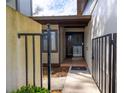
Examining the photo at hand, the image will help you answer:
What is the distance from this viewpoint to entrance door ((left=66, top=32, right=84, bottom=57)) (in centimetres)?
1684

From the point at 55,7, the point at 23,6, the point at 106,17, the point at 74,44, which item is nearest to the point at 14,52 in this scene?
the point at 23,6

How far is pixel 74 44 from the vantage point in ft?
55.8

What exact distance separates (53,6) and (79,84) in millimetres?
10176

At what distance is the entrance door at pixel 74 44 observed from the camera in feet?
55.3

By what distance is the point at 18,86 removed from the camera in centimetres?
285

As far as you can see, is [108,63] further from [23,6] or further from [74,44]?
[74,44]

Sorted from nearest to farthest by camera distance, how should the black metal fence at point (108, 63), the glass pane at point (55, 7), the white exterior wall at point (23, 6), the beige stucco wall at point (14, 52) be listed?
the beige stucco wall at point (14, 52), the black metal fence at point (108, 63), the white exterior wall at point (23, 6), the glass pane at point (55, 7)

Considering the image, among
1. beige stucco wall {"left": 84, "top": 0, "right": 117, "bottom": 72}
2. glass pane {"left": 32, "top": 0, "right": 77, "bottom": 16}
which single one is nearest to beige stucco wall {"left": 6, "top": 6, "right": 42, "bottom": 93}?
beige stucco wall {"left": 84, "top": 0, "right": 117, "bottom": 72}

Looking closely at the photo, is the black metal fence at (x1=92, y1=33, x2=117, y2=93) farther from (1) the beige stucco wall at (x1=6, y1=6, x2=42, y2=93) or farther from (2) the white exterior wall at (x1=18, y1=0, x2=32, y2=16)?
(2) the white exterior wall at (x1=18, y1=0, x2=32, y2=16)

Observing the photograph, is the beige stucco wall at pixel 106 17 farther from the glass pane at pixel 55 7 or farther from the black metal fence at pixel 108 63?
the glass pane at pixel 55 7

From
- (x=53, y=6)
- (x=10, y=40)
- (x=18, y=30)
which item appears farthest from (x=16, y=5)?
(x=53, y=6)

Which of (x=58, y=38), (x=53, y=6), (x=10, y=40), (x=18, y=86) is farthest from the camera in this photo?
(x=53, y=6)

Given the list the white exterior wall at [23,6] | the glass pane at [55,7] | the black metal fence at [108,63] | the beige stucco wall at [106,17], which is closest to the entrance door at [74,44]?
the glass pane at [55,7]
